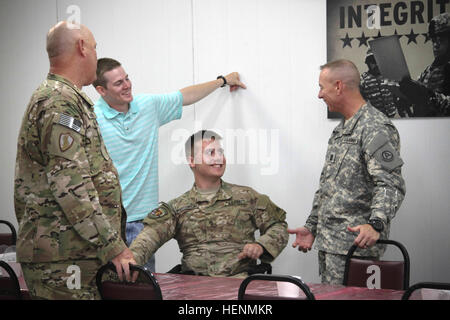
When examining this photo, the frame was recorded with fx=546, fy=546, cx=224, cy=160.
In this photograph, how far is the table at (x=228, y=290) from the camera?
Answer: 2.00 meters

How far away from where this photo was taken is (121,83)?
Result: 3227 mm

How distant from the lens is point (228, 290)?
2.15 meters

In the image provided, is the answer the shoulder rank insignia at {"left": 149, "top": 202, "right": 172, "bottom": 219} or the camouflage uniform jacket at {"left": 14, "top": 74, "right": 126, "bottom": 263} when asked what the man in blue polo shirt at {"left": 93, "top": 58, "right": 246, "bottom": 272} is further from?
the camouflage uniform jacket at {"left": 14, "top": 74, "right": 126, "bottom": 263}

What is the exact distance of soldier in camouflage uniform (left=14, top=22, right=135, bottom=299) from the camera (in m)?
1.82

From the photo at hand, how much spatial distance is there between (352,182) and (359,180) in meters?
0.04

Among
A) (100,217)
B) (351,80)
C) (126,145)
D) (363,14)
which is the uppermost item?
(363,14)

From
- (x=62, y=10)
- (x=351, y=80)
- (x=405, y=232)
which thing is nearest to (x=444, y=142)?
(x=405, y=232)

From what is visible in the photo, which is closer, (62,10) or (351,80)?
(351,80)

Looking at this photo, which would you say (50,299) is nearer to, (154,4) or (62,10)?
(154,4)

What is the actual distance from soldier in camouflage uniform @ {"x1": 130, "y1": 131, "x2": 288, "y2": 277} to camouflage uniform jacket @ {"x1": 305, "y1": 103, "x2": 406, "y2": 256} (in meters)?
0.31

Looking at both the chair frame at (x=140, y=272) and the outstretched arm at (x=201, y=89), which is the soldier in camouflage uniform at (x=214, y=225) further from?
the chair frame at (x=140, y=272)

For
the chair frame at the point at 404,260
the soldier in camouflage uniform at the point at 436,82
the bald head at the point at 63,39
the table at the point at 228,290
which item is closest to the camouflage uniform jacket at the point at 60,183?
the bald head at the point at 63,39

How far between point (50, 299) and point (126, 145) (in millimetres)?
1422
